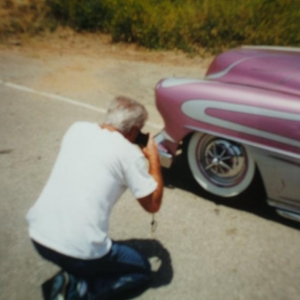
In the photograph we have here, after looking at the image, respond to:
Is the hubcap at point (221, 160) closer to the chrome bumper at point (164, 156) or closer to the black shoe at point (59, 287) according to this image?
the chrome bumper at point (164, 156)

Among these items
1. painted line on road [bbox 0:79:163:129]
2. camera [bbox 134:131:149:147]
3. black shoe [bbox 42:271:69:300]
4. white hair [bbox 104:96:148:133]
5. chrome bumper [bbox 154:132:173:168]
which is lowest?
painted line on road [bbox 0:79:163:129]

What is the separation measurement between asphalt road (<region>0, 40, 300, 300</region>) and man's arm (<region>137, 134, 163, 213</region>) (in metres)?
0.75

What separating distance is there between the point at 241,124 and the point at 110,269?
154 centimetres

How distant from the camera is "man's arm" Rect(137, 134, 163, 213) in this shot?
223cm

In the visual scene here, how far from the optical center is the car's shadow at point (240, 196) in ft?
11.0

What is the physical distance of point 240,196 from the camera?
3.55 m

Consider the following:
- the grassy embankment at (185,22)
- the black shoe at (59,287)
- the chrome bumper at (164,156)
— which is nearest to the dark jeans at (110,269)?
the black shoe at (59,287)

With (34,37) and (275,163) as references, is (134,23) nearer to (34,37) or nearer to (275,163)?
(34,37)

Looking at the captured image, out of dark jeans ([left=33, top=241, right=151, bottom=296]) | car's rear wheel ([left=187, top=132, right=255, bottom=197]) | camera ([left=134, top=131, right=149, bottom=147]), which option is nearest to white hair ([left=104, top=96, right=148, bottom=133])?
camera ([left=134, top=131, right=149, bottom=147])

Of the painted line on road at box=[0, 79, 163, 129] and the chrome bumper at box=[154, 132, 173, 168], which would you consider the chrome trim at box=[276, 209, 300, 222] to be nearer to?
the chrome bumper at box=[154, 132, 173, 168]

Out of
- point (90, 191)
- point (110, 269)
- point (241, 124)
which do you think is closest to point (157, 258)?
point (110, 269)

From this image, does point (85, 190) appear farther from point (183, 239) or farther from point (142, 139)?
point (183, 239)

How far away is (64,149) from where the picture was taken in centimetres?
219

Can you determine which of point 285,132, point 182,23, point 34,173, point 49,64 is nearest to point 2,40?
point 49,64
